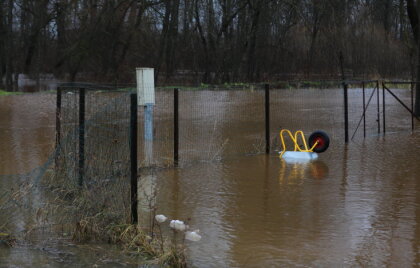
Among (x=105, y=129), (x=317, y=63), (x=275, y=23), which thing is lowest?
(x=105, y=129)

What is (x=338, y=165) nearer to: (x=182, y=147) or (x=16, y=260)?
(x=182, y=147)

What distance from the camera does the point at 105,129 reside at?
802 centimetres

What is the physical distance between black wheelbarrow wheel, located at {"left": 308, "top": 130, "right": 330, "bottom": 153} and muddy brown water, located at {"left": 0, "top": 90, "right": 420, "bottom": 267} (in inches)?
9.6

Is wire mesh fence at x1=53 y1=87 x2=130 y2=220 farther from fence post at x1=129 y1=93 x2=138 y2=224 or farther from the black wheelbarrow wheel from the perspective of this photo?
the black wheelbarrow wheel

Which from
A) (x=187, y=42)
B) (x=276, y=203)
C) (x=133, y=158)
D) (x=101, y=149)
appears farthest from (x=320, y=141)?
(x=187, y=42)

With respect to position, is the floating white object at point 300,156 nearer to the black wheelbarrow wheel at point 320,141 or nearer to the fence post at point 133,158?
the black wheelbarrow wheel at point 320,141

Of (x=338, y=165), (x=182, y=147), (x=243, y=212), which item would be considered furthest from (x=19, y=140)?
(x=243, y=212)

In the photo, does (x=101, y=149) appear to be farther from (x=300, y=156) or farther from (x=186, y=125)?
(x=186, y=125)

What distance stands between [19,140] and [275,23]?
28216 mm

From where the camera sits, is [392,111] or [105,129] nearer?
[105,129]

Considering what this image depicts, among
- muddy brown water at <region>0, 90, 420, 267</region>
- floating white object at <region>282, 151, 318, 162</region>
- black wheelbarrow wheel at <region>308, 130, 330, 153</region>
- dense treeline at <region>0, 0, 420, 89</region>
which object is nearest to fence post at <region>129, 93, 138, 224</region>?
muddy brown water at <region>0, 90, 420, 267</region>

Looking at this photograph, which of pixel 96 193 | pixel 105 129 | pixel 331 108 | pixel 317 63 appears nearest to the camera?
pixel 96 193

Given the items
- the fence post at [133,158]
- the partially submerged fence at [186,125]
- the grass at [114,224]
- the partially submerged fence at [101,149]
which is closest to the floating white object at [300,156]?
the partially submerged fence at [186,125]

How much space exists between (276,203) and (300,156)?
4343 millimetres
